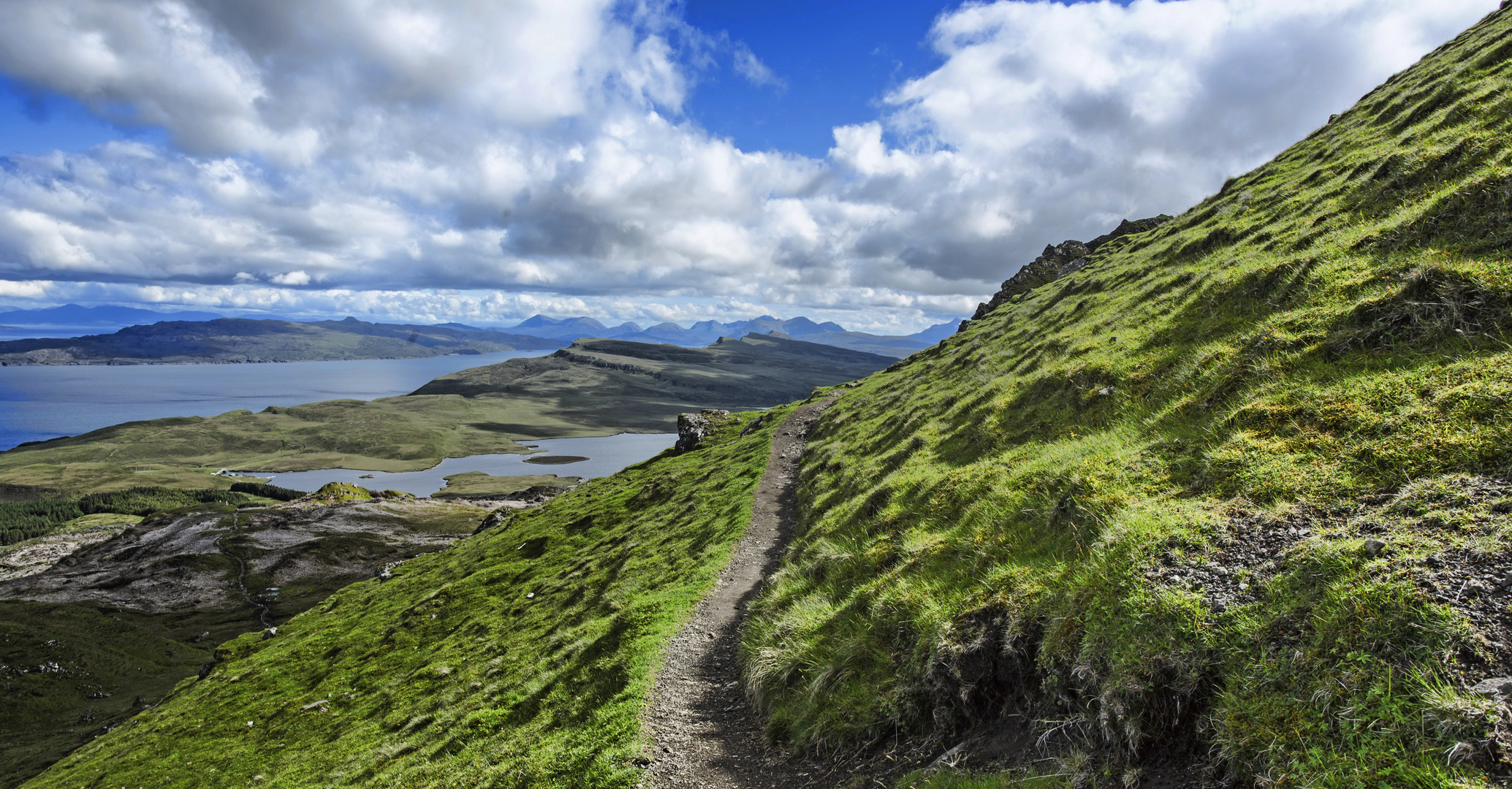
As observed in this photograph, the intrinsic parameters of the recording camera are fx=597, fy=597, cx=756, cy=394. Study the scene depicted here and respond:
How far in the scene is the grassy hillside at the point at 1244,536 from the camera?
6391 mm

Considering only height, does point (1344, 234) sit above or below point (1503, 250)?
above

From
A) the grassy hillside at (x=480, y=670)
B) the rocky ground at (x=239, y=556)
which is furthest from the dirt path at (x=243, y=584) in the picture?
the grassy hillside at (x=480, y=670)

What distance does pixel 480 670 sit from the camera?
2938 cm

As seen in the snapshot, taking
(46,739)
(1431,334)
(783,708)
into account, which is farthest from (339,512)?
(1431,334)

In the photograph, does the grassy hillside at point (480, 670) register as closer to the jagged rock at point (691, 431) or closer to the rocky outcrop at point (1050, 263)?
the jagged rock at point (691, 431)

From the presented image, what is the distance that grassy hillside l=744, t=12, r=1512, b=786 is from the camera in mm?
6391

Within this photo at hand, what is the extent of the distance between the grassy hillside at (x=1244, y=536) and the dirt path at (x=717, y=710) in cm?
81

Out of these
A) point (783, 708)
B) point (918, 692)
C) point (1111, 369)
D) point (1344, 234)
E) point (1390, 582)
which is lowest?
point (783, 708)

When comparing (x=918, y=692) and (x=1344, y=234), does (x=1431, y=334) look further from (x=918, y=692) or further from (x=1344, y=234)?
(x=918, y=692)

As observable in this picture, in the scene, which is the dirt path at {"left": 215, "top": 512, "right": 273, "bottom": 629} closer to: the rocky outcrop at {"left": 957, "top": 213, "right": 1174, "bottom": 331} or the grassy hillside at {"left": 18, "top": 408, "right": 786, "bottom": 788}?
the grassy hillside at {"left": 18, "top": 408, "right": 786, "bottom": 788}

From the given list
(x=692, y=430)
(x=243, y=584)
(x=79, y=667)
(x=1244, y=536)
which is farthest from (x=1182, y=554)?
(x=243, y=584)

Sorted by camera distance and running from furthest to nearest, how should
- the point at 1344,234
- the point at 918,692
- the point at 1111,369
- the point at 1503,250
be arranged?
the point at 1111,369
the point at 1344,234
the point at 1503,250
the point at 918,692

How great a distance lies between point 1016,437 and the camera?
21.2 metres

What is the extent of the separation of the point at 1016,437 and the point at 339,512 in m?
205
